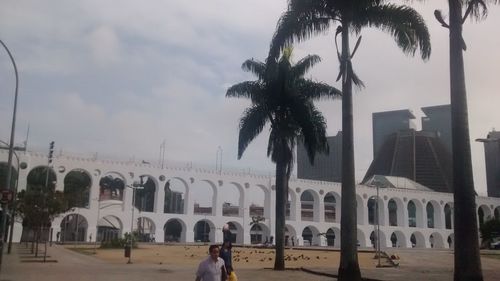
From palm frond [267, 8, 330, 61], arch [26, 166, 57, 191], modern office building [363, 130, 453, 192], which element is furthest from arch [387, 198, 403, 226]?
palm frond [267, 8, 330, 61]

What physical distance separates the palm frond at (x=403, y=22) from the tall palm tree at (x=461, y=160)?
2.93 metres

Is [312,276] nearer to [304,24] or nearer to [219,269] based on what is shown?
[304,24]

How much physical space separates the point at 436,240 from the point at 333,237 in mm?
16690

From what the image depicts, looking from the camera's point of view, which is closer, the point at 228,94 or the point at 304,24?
the point at 304,24

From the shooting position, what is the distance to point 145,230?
7300 cm

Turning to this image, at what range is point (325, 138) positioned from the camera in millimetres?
21375

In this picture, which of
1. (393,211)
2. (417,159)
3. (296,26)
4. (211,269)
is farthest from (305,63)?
(417,159)

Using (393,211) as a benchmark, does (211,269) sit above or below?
below

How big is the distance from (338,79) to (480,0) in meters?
4.43

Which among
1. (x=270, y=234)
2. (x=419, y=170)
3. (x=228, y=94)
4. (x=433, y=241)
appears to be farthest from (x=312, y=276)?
(x=419, y=170)

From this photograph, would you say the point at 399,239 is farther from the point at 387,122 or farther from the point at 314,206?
the point at 387,122

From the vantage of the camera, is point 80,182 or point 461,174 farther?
Result: point 80,182

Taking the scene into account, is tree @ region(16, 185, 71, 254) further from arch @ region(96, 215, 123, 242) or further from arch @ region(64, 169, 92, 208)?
arch @ region(96, 215, 123, 242)

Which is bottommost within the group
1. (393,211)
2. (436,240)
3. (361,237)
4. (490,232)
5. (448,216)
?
(436,240)
